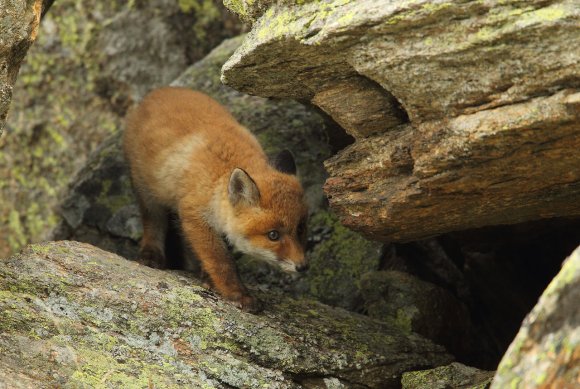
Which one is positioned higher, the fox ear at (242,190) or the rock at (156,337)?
the fox ear at (242,190)

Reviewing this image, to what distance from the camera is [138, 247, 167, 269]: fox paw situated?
321 inches

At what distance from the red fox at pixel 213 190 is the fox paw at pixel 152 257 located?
10 millimetres

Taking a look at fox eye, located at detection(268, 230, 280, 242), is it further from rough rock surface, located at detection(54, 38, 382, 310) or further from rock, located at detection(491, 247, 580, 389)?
rock, located at detection(491, 247, 580, 389)

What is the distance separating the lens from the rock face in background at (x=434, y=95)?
4.62 meters

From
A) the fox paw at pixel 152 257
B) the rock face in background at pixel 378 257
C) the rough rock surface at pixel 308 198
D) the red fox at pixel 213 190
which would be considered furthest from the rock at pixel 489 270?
the fox paw at pixel 152 257

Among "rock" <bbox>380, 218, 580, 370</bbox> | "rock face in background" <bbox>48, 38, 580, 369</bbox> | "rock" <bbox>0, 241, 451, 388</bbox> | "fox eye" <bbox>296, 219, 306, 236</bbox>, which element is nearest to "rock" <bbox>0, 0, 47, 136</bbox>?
"rock" <bbox>0, 241, 451, 388</bbox>

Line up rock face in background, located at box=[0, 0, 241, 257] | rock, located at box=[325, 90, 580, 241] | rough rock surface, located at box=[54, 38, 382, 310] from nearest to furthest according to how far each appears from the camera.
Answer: rock, located at box=[325, 90, 580, 241]
rough rock surface, located at box=[54, 38, 382, 310]
rock face in background, located at box=[0, 0, 241, 257]

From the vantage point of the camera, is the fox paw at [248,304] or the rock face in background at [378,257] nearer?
the fox paw at [248,304]

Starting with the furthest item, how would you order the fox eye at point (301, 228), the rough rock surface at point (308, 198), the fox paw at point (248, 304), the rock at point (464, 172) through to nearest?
the rough rock surface at point (308, 198), the fox eye at point (301, 228), the fox paw at point (248, 304), the rock at point (464, 172)

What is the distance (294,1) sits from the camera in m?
5.40

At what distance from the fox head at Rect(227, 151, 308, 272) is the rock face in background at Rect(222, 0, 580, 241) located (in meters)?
0.88

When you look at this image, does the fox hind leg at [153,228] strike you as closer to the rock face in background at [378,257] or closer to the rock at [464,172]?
the rock face in background at [378,257]

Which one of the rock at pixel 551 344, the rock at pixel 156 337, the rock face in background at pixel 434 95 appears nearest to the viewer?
the rock at pixel 551 344

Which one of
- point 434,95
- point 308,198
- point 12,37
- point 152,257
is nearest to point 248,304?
point 152,257
